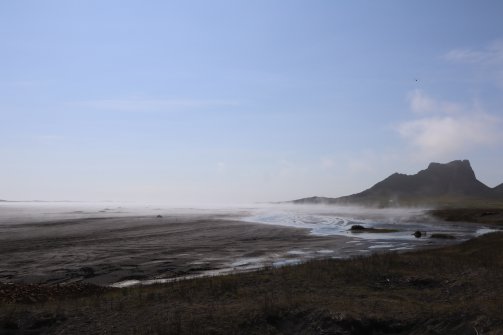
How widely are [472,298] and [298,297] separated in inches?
259

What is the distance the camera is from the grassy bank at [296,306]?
14.1 metres

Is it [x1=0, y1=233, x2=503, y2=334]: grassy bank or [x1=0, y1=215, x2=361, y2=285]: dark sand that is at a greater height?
[x1=0, y1=233, x2=503, y2=334]: grassy bank

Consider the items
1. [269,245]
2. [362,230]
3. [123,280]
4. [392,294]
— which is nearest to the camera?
[392,294]

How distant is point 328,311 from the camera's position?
49.4 ft

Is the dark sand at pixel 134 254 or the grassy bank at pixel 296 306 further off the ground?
the grassy bank at pixel 296 306

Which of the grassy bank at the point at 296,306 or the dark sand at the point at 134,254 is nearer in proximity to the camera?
the grassy bank at the point at 296,306

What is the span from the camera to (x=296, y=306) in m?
15.8

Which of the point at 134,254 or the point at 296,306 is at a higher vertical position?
the point at 296,306

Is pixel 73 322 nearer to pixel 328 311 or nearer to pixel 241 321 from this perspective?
pixel 241 321

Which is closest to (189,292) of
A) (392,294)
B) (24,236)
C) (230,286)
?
(230,286)

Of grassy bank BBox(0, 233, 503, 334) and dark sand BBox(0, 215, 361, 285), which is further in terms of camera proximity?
dark sand BBox(0, 215, 361, 285)

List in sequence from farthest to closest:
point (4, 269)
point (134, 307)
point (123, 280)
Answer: point (4, 269) → point (123, 280) → point (134, 307)

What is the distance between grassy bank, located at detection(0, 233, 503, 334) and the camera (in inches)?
555

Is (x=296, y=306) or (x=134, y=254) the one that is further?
(x=134, y=254)
